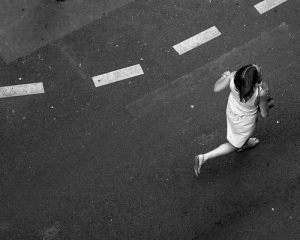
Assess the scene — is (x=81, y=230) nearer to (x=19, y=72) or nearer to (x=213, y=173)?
(x=213, y=173)

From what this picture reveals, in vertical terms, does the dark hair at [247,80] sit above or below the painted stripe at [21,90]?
above

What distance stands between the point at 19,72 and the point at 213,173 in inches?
Answer: 127

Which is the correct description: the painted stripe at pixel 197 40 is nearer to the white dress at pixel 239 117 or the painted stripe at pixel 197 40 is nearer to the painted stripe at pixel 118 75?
the painted stripe at pixel 118 75

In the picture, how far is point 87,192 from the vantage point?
268 inches

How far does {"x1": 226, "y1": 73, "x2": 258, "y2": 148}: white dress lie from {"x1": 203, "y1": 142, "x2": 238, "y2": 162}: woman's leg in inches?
4.3

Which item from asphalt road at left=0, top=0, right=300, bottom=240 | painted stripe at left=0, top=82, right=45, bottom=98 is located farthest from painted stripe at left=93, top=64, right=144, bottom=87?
painted stripe at left=0, top=82, right=45, bottom=98

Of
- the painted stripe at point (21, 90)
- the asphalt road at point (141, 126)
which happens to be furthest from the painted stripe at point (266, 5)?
the painted stripe at point (21, 90)

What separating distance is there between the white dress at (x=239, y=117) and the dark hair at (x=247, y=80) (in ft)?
0.40

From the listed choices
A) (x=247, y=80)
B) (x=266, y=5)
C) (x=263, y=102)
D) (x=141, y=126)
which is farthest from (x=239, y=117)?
(x=266, y=5)

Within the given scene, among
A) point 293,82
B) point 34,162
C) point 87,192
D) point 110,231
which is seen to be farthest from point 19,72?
point 293,82

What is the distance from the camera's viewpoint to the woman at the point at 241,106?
573cm

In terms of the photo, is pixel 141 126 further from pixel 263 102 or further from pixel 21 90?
pixel 263 102

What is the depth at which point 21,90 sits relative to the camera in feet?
25.2

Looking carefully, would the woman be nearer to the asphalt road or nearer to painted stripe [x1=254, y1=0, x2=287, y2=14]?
the asphalt road
